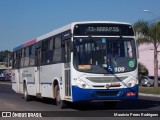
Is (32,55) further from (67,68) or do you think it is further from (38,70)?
(67,68)

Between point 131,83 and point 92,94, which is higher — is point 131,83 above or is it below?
above

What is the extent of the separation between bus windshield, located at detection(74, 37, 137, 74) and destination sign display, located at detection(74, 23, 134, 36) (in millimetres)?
241

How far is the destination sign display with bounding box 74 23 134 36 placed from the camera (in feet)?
57.0

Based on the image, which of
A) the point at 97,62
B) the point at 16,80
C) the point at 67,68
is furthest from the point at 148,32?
the point at 97,62

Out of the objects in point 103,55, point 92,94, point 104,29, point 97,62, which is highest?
point 104,29

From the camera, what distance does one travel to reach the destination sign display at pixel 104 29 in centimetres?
1736

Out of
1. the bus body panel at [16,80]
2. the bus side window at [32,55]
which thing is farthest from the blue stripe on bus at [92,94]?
the bus body panel at [16,80]

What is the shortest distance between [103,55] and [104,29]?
1.12 metres

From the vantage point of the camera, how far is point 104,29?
57.5ft

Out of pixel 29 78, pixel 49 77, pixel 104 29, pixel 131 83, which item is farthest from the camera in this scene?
pixel 29 78

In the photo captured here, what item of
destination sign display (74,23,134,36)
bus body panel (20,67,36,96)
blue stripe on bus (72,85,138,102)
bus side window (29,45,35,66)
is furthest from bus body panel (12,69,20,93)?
blue stripe on bus (72,85,138,102)

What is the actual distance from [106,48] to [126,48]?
0.82 meters

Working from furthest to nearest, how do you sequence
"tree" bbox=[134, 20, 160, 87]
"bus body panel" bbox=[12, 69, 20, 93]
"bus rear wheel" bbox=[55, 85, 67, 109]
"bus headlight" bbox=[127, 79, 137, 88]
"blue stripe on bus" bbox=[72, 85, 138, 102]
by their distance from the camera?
"tree" bbox=[134, 20, 160, 87] < "bus body panel" bbox=[12, 69, 20, 93] < "bus rear wheel" bbox=[55, 85, 67, 109] < "bus headlight" bbox=[127, 79, 137, 88] < "blue stripe on bus" bbox=[72, 85, 138, 102]

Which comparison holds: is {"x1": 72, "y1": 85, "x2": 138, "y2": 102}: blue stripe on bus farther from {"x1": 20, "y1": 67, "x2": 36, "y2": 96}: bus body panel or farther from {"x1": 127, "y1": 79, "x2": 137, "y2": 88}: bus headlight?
{"x1": 20, "y1": 67, "x2": 36, "y2": 96}: bus body panel
